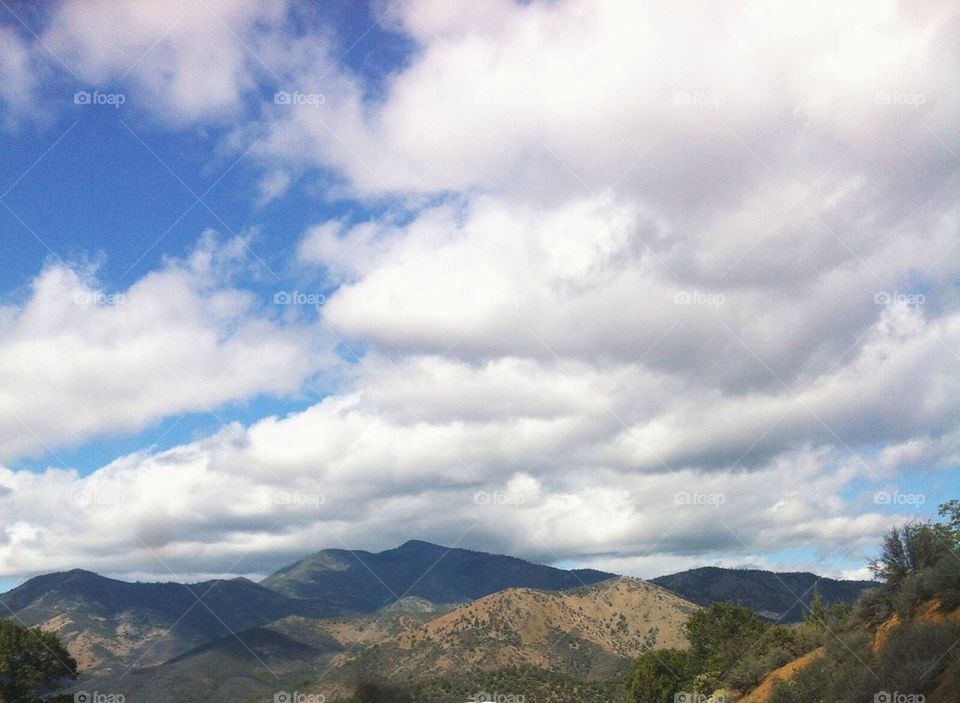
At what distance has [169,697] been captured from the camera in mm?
147500

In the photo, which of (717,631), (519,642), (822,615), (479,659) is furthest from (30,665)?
(519,642)

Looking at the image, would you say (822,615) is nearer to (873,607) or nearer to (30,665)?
(873,607)

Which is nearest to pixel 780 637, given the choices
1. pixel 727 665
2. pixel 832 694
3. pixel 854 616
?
pixel 727 665

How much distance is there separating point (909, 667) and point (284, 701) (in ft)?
270

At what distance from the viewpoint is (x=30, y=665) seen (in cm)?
6944

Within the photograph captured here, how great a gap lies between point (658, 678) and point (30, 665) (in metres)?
56.2

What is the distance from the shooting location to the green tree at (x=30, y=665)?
67.9m

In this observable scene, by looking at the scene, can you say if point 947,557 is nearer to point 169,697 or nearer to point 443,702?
point 443,702
